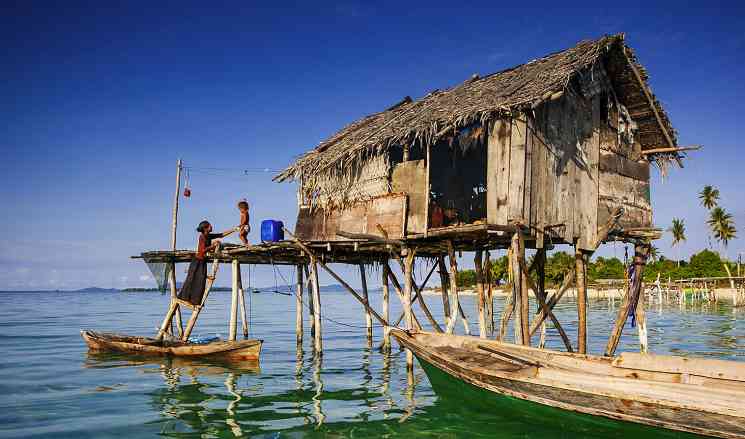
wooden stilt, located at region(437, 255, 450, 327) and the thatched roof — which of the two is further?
wooden stilt, located at region(437, 255, 450, 327)

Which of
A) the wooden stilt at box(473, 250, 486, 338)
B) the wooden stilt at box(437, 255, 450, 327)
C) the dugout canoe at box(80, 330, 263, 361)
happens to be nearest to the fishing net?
the dugout canoe at box(80, 330, 263, 361)

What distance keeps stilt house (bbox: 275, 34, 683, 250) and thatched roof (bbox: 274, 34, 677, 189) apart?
1.3 inches

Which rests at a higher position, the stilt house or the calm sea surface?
the stilt house

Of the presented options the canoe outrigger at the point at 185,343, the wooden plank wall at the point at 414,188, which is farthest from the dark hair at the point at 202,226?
the wooden plank wall at the point at 414,188

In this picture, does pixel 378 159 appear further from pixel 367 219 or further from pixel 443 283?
pixel 443 283

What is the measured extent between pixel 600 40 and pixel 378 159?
488cm

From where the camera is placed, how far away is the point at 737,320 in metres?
26.8

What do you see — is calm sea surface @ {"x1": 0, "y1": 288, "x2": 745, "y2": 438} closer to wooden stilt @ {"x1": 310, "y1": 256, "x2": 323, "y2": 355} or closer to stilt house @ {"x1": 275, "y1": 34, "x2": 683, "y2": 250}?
wooden stilt @ {"x1": 310, "y1": 256, "x2": 323, "y2": 355}

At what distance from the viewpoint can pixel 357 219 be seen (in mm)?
12594

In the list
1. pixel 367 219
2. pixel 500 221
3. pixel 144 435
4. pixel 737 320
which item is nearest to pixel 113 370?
pixel 144 435

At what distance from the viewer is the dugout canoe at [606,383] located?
624 centimetres

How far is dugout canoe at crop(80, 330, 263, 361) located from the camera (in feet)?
44.3

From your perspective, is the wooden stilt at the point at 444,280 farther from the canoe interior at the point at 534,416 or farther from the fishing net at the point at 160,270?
the fishing net at the point at 160,270

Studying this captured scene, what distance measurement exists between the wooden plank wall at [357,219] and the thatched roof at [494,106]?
33.0 inches
